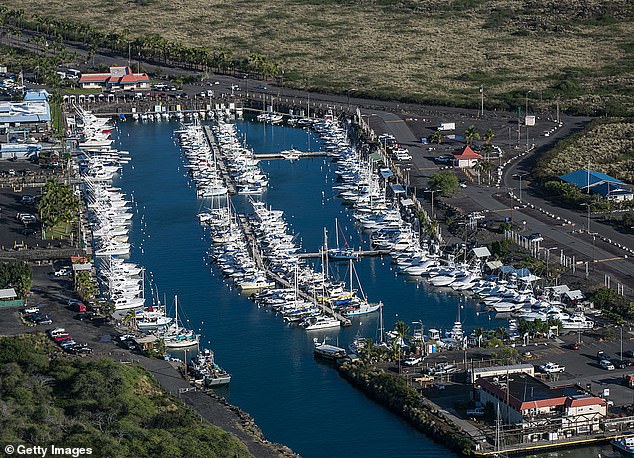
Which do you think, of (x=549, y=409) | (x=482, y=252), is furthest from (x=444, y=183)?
(x=549, y=409)

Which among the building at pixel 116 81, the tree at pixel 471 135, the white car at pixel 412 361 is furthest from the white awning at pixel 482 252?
the building at pixel 116 81

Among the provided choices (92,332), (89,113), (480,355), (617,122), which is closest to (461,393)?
(480,355)

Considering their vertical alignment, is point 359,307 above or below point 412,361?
above

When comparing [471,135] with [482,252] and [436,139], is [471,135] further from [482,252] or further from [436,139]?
[482,252]

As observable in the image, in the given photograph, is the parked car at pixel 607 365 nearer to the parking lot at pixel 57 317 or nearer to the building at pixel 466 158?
the parking lot at pixel 57 317

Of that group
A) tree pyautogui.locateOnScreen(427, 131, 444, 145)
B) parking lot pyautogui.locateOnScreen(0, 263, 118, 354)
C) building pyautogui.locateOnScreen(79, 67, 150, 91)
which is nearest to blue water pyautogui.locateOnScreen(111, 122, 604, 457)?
parking lot pyautogui.locateOnScreen(0, 263, 118, 354)
